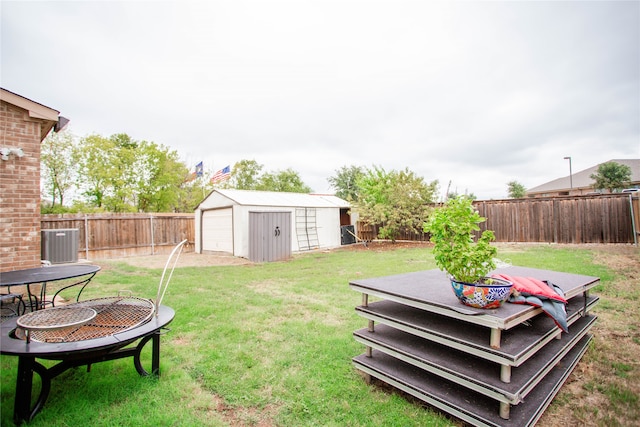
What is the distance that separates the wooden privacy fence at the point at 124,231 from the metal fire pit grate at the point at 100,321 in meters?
11.5

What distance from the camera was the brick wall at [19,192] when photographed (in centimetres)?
434

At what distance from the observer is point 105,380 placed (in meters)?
2.46

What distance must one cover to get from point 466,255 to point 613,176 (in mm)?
31425

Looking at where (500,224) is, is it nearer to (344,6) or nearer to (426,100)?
(426,100)

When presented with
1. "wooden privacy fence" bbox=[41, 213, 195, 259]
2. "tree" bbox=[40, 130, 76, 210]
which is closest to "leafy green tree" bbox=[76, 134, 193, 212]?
"tree" bbox=[40, 130, 76, 210]

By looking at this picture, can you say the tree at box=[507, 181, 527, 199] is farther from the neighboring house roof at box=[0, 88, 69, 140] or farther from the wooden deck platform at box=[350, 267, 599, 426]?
the neighboring house roof at box=[0, 88, 69, 140]

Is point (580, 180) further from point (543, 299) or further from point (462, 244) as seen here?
point (462, 244)

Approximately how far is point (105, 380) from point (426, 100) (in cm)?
1236

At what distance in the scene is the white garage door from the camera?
11.8 m

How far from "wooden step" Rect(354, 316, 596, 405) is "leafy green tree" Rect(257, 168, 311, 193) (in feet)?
91.8

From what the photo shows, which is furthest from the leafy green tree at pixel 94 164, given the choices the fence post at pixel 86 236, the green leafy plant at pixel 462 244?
the green leafy plant at pixel 462 244

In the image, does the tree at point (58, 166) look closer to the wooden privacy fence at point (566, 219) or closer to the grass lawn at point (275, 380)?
the grass lawn at point (275, 380)

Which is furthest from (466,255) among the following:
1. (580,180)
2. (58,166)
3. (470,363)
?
(580,180)

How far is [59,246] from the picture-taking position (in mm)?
9562
